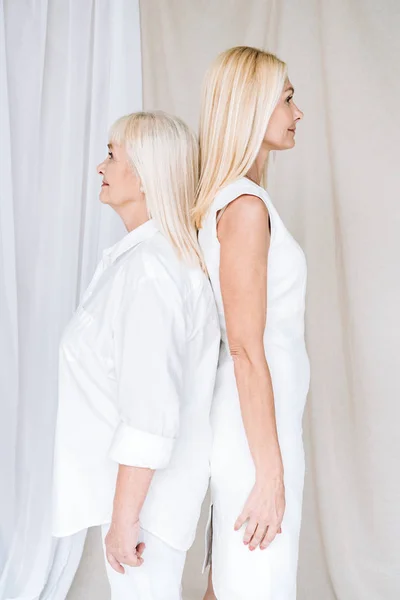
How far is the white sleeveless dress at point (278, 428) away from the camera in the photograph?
1.42 metres

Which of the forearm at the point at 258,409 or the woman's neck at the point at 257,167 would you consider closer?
the forearm at the point at 258,409

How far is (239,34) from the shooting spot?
2494 mm

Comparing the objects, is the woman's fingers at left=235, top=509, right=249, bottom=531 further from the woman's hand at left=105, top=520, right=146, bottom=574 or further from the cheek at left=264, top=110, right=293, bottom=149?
the cheek at left=264, top=110, right=293, bottom=149

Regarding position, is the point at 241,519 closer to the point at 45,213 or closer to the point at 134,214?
the point at 134,214

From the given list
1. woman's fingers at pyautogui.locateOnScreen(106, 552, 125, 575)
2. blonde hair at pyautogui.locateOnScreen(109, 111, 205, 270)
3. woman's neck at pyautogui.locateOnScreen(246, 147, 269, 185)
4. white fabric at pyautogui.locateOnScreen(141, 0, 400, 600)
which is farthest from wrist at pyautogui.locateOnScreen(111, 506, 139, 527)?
white fabric at pyautogui.locateOnScreen(141, 0, 400, 600)

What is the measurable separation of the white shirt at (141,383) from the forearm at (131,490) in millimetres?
31

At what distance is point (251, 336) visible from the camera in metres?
1.36

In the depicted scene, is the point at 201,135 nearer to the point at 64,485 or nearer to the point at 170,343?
the point at 170,343

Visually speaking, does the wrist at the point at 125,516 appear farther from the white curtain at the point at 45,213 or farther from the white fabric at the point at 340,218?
the white fabric at the point at 340,218

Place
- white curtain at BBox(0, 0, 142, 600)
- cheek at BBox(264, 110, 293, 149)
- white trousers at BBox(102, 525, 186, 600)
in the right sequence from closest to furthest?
white trousers at BBox(102, 525, 186, 600) < cheek at BBox(264, 110, 293, 149) < white curtain at BBox(0, 0, 142, 600)

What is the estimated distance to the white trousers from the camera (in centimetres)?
141

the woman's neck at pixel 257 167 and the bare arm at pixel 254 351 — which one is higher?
the woman's neck at pixel 257 167

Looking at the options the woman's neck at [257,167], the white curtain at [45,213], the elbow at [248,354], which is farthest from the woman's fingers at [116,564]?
the white curtain at [45,213]

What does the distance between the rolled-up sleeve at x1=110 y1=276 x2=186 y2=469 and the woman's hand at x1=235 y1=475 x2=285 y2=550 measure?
0.63ft
